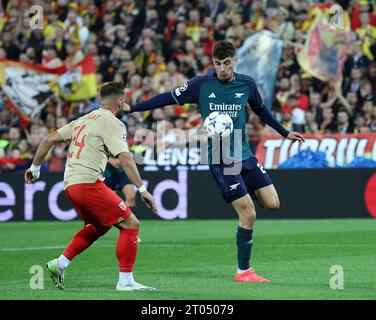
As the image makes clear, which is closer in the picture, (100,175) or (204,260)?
(100,175)

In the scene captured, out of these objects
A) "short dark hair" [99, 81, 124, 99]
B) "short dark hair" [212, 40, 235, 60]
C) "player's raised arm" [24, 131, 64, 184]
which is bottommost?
"player's raised arm" [24, 131, 64, 184]

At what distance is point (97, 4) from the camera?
25.7 meters

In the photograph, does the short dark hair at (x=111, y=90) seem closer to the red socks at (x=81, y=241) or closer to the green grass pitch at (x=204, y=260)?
the red socks at (x=81, y=241)

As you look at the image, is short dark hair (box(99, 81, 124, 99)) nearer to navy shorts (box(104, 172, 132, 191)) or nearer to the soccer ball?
the soccer ball

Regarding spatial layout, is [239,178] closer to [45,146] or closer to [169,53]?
[45,146]

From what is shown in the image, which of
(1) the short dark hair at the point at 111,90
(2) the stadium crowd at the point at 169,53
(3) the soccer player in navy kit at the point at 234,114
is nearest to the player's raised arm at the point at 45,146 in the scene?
(1) the short dark hair at the point at 111,90

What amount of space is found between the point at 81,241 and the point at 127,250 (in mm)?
659

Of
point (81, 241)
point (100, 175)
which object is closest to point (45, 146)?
point (100, 175)

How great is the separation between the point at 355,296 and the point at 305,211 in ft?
35.9

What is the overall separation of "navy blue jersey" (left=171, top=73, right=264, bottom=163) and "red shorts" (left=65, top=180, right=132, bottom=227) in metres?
1.63

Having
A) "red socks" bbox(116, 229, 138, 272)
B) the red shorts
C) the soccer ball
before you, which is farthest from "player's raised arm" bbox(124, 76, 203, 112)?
"red socks" bbox(116, 229, 138, 272)

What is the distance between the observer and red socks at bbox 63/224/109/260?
1027 cm

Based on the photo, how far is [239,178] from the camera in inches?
437
